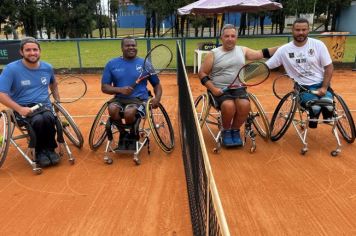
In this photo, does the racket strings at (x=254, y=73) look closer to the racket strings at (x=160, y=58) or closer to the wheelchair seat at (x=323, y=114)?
the wheelchair seat at (x=323, y=114)

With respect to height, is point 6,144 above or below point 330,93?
below

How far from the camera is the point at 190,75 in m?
12.2

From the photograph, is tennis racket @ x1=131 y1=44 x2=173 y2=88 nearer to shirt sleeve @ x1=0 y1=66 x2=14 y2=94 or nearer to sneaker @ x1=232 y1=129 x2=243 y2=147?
sneaker @ x1=232 y1=129 x2=243 y2=147

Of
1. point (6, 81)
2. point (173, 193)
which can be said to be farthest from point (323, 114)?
point (6, 81)

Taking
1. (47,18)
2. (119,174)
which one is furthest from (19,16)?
(119,174)

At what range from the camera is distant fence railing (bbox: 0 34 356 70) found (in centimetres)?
1205

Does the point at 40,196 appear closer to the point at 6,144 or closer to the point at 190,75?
the point at 6,144

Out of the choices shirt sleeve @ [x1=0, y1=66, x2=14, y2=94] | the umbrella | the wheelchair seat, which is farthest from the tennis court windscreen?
the umbrella

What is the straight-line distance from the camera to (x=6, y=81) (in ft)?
13.5

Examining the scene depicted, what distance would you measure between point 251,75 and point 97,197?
8.10ft

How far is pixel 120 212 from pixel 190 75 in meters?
9.22

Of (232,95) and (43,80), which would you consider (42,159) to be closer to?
(43,80)

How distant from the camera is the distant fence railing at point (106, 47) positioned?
1205 cm

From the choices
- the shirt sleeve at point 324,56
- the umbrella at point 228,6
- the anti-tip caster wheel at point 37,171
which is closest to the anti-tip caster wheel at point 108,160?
the anti-tip caster wheel at point 37,171
